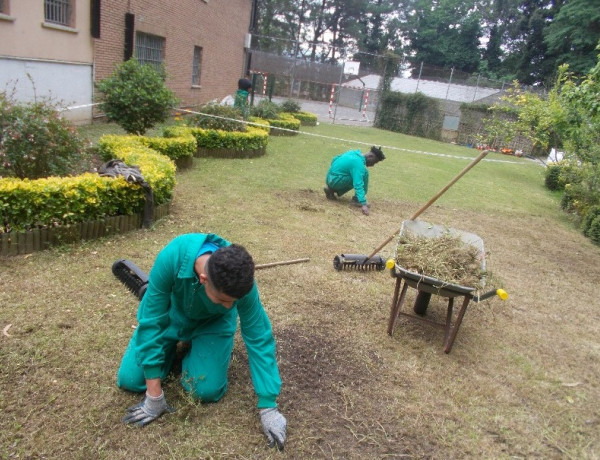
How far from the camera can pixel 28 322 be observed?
3.15 m

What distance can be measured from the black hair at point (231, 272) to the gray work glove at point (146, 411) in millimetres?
868

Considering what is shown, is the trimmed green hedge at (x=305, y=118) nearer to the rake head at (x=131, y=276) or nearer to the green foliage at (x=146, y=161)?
the green foliage at (x=146, y=161)

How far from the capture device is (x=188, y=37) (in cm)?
1653

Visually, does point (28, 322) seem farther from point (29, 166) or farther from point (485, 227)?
point (485, 227)

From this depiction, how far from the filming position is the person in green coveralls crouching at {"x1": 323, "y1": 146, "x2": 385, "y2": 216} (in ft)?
22.4

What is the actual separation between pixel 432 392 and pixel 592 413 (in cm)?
113

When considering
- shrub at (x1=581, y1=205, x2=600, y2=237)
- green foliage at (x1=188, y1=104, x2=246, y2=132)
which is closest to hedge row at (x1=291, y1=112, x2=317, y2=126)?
green foliage at (x1=188, y1=104, x2=246, y2=132)

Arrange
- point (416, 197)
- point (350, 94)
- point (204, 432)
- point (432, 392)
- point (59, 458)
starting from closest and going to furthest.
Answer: point (59, 458) → point (204, 432) → point (432, 392) → point (416, 197) → point (350, 94)

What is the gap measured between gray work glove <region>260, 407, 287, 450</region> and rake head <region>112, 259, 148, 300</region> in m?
1.59

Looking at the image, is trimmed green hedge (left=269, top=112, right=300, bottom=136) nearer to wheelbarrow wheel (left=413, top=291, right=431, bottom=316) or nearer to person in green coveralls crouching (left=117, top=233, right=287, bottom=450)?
wheelbarrow wheel (left=413, top=291, right=431, bottom=316)

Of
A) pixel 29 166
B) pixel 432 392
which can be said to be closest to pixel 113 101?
pixel 29 166

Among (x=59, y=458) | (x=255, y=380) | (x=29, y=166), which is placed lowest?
(x=59, y=458)

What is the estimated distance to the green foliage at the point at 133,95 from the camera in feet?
26.2

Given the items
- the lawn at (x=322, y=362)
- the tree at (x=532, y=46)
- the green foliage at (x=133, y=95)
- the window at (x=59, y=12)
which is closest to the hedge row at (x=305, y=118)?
the window at (x=59, y=12)
